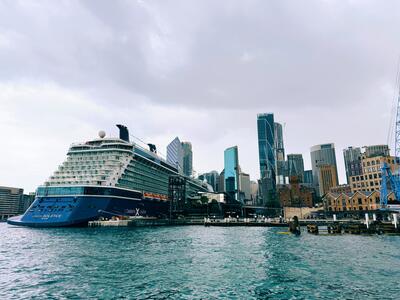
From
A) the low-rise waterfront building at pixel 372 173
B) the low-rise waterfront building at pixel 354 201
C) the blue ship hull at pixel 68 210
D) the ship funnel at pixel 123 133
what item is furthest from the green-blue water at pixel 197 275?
the low-rise waterfront building at pixel 372 173

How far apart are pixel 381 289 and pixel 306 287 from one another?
5782 millimetres

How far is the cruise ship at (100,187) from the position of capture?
9150 cm

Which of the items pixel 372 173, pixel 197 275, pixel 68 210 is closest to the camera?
pixel 197 275

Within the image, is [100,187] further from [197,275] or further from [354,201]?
[354,201]

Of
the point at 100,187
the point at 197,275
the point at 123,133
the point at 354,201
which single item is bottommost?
the point at 197,275

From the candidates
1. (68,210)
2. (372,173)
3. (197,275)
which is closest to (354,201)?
(372,173)

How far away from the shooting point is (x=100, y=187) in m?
98.4

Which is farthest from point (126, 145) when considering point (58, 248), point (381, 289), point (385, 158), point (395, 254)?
point (385, 158)

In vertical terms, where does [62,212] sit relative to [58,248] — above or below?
→ above

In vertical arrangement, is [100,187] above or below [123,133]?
below

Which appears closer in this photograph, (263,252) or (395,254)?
(395,254)

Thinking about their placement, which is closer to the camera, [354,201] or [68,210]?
[68,210]

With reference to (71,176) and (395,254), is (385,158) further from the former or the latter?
(71,176)

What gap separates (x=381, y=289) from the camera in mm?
23688
